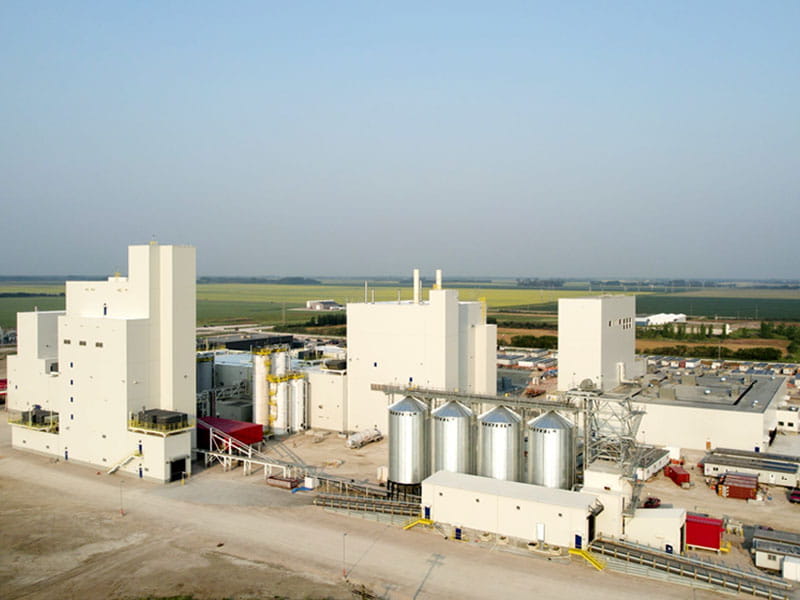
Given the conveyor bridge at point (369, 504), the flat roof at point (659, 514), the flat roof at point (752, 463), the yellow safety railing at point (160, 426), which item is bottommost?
the conveyor bridge at point (369, 504)

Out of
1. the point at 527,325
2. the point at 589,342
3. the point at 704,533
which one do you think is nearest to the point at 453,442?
the point at 704,533

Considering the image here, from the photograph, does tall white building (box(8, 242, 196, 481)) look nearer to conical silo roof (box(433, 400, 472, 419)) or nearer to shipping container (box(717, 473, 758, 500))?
conical silo roof (box(433, 400, 472, 419))

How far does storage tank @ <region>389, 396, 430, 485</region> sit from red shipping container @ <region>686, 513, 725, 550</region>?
30.4 feet

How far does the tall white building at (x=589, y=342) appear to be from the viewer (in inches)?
1476

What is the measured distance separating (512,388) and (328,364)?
43.7 feet

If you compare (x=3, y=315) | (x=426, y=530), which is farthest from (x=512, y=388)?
(x=3, y=315)

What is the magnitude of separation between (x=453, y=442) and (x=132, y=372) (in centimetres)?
1403

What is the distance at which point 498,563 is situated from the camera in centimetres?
1912

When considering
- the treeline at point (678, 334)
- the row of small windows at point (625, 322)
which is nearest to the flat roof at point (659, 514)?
the row of small windows at point (625, 322)

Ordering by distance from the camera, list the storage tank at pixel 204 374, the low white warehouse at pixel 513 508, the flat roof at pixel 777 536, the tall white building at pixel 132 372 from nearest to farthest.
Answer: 1. the flat roof at pixel 777 536
2. the low white warehouse at pixel 513 508
3. the tall white building at pixel 132 372
4. the storage tank at pixel 204 374

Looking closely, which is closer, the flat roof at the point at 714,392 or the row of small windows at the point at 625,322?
the flat roof at the point at 714,392

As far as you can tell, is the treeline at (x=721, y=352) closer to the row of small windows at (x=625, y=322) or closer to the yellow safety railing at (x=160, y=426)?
the row of small windows at (x=625, y=322)

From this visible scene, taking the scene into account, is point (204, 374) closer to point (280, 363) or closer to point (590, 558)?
point (280, 363)

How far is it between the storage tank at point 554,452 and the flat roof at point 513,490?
0.70 m
